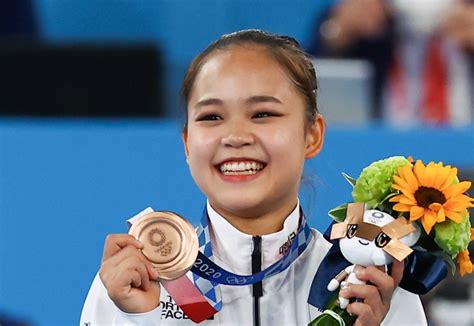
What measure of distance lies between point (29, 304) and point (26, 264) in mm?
136

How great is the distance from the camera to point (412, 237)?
6.85 ft

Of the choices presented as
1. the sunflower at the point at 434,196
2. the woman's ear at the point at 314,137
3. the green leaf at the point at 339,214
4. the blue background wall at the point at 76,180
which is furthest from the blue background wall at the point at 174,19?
the sunflower at the point at 434,196

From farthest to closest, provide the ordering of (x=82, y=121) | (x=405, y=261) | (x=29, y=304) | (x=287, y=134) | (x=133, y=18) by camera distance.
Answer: (x=133, y=18), (x=82, y=121), (x=29, y=304), (x=287, y=134), (x=405, y=261)

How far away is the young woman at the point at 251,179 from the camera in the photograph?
2205 mm

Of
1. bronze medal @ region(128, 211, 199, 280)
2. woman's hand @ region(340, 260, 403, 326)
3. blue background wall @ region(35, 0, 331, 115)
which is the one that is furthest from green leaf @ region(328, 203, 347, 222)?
blue background wall @ region(35, 0, 331, 115)

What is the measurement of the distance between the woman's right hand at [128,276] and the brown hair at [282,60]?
0.36m

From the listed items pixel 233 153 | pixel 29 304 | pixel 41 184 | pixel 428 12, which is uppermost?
pixel 233 153

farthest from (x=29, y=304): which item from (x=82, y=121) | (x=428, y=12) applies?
(x=428, y=12)

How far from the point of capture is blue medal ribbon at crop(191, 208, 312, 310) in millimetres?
2186

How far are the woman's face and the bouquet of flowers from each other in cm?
17

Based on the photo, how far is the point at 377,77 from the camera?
4.42 meters

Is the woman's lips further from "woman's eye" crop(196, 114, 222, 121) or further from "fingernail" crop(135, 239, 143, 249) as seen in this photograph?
"fingernail" crop(135, 239, 143, 249)

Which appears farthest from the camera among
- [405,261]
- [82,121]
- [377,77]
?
[377,77]

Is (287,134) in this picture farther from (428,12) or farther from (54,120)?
(428,12)
